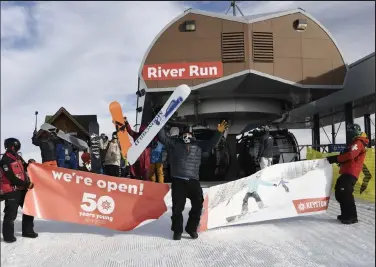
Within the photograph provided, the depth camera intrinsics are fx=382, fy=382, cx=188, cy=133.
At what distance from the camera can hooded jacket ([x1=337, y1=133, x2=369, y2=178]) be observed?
5996mm

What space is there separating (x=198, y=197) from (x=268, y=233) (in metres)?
1.15

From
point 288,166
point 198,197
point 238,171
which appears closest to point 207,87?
point 238,171

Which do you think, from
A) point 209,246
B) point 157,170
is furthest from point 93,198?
point 157,170

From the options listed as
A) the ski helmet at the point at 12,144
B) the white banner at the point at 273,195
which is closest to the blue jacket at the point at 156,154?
the white banner at the point at 273,195

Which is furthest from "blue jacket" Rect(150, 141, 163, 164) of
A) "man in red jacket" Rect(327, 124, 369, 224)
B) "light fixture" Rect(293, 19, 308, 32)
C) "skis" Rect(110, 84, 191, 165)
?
"light fixture" Rect(293, 19, 308, 32)

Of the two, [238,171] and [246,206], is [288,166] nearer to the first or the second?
[246,206]

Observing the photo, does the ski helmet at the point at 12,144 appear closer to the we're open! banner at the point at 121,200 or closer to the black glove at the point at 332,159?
the we're open! banner at the point at 121,200

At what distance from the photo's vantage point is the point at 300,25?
14.0 metres

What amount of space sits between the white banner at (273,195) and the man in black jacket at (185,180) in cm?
31

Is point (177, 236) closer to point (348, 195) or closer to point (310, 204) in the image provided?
point (310, 204)

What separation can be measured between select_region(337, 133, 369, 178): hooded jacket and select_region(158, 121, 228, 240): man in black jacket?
2.12 meters

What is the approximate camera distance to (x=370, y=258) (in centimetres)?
438

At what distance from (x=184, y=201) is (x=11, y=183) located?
7.98ft

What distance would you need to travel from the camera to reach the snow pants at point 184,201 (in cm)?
527
